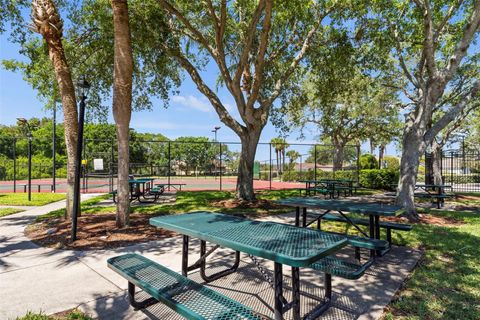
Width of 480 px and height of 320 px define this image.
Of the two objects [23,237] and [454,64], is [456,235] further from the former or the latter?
[23,237]

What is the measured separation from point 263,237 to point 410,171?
6866mm

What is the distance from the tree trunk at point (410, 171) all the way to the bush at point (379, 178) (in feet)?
32.5

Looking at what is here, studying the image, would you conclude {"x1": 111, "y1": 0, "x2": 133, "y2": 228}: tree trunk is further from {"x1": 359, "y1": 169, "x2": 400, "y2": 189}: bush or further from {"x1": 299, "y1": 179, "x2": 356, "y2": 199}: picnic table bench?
{"x1": 359, "y1": 169, "x2": 400, "y2": 189}: bush

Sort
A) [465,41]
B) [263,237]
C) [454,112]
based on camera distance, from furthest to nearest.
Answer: [454,112], [465,41], [263,237]

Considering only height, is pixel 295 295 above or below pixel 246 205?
above

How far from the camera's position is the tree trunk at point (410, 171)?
7.42 m

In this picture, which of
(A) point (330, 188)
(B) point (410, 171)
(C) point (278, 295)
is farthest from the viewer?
(A) point (330, 188)

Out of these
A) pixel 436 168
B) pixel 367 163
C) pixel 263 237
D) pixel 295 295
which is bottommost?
pixel 295 295

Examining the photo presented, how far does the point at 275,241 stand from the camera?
228 cm

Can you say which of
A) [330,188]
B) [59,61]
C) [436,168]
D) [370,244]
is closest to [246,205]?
[330,188]

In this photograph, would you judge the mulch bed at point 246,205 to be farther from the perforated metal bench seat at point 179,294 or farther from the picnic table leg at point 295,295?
the picnic table leg at point 295,295

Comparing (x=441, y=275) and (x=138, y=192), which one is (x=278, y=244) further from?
(x=138, y=192)

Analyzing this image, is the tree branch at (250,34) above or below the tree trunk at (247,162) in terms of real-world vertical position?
above

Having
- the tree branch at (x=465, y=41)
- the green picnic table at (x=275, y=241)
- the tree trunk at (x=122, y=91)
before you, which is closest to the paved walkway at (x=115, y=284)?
the green picnic table at (x=275, y=241)
